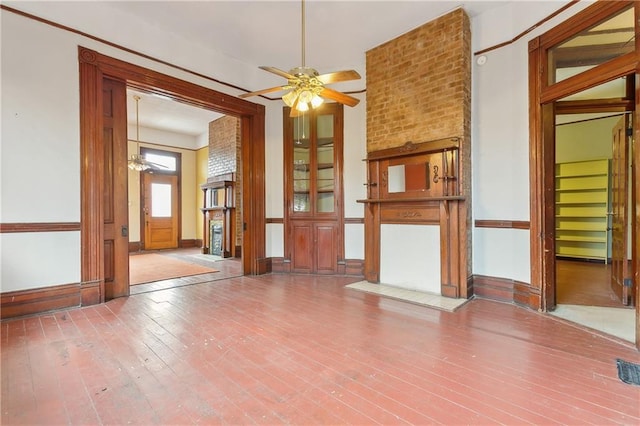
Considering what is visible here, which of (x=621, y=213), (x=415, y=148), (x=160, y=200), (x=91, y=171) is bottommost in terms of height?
(x=621, y=213)

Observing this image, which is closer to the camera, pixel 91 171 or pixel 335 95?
pixel 335 95

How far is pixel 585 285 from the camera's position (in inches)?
181

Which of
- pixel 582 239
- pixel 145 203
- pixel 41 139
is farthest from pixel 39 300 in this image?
pixel 582 239

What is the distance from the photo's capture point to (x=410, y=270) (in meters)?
4.38

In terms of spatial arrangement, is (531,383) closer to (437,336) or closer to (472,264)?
(437,336)

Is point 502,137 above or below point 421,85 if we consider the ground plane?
below

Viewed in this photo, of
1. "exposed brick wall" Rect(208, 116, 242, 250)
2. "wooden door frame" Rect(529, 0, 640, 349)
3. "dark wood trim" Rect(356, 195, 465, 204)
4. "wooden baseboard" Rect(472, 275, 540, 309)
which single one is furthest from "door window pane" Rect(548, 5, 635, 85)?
"exposed brick wall" Rect(208, 116, 242, 250)

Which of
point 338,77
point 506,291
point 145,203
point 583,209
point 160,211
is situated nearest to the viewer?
point 338,77

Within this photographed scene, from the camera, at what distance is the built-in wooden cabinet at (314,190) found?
551 cm

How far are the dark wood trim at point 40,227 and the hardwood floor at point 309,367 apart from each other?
943mm

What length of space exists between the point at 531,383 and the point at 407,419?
975 mm

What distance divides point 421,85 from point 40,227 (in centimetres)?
504

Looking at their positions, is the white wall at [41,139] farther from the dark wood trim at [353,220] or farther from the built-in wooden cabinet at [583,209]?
the built-in wooden cabinet at [583,209]

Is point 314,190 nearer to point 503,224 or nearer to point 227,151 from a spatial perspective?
point 503,224
